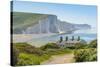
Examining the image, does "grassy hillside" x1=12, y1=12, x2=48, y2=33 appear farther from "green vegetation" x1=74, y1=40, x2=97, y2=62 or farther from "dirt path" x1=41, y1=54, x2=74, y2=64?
"green vegetation" x1=74, y1=40, x2=97, y2=62

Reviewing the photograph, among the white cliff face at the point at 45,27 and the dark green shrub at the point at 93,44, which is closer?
the white cliff face at the point at 45,27

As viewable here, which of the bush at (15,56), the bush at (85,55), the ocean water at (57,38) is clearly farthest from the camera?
the bush at (85,55)

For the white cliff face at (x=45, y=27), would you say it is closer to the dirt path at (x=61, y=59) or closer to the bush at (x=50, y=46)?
the bush at (x=50, y=46)

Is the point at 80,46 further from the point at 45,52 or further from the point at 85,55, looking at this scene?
the point at 45,52

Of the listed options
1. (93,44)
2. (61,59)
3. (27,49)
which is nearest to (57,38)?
(61,59)

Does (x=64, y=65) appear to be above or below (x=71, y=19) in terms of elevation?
below

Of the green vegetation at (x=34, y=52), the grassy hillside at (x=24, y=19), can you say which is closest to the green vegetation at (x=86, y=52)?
the green vegetation at (x=34, y=52)
